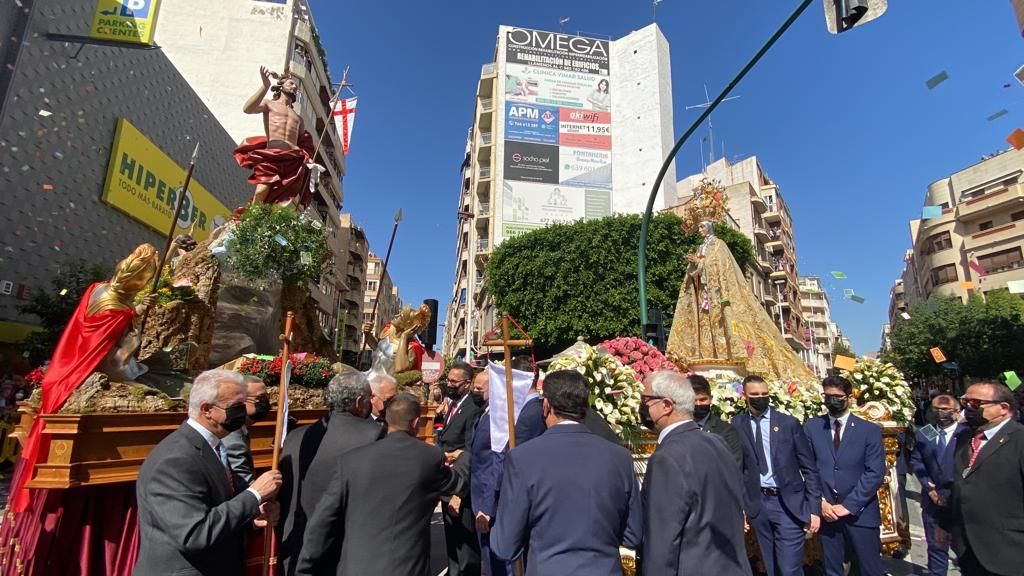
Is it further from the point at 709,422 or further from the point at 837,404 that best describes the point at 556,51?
the point at 709,422

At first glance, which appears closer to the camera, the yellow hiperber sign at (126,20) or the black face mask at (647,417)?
the black face mask at (647,417)

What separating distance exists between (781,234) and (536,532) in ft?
177

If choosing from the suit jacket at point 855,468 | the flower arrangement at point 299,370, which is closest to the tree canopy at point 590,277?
the flower arrangement at point 299,370

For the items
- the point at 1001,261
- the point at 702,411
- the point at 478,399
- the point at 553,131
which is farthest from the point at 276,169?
the point at 1001,261

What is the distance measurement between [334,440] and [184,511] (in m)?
0.89

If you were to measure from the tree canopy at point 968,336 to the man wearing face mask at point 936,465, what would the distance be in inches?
1019

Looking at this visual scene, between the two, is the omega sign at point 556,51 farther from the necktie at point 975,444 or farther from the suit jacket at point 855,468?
the necktie at point 975,444

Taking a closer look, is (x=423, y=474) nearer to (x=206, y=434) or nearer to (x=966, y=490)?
(x=206, y=434)

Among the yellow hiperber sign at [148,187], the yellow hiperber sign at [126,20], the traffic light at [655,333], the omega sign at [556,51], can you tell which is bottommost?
the traffic light at [655,333]

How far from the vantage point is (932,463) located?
219 inches

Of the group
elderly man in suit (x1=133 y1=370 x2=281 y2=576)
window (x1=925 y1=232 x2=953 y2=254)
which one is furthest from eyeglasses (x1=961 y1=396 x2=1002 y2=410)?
window (x1=925 y1=232 x2=953 y2=254)

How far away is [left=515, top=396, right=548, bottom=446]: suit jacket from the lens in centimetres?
371

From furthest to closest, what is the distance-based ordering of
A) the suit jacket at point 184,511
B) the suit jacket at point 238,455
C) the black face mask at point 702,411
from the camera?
the black face mask at point 702,411 < the suit jacket at point 238,455 < the suit jacket at point 184,511

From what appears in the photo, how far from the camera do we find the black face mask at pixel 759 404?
4.42 m
